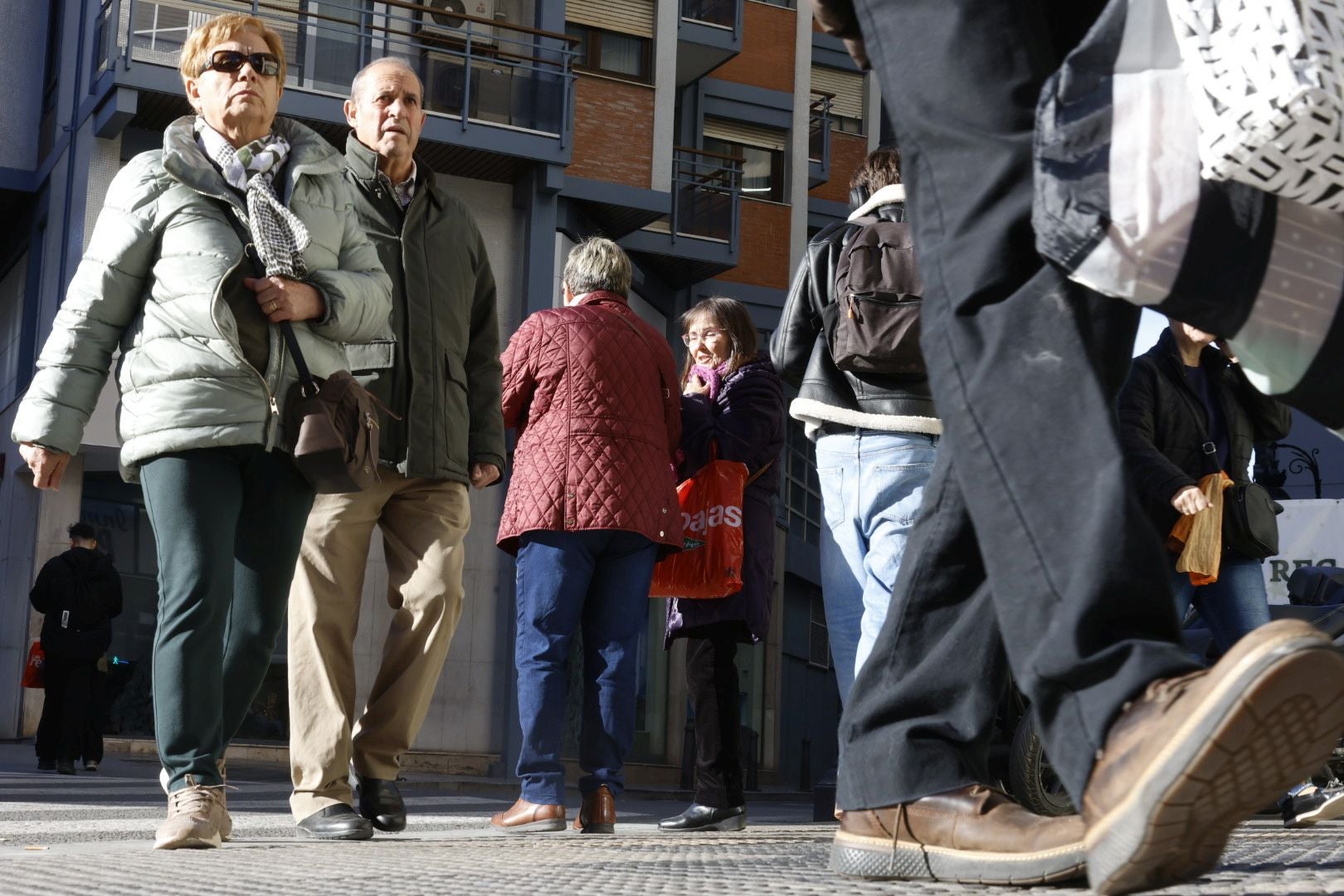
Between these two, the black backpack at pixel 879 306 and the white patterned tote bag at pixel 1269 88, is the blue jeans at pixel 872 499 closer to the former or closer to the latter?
the black backpack at pixel 879 306

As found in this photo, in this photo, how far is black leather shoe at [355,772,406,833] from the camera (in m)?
5.41

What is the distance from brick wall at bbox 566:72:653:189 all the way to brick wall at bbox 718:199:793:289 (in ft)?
13.6

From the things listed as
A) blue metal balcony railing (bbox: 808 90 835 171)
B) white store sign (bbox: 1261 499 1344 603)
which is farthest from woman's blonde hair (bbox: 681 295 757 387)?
blue metal balcony railing (bbox: 808 90 835 171)

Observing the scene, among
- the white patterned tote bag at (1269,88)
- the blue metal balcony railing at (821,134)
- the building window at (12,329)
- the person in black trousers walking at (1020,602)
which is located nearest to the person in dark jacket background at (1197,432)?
the person in black trousers walking at (1020,602)

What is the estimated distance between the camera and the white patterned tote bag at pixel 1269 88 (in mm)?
1854

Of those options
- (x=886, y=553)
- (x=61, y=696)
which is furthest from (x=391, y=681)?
(x=61, y=696)

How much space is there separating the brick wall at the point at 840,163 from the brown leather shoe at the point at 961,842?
28.5 meters

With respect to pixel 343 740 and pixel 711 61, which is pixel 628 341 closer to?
pixel 343 740

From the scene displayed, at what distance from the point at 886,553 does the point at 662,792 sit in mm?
12873

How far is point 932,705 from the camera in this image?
260 cm

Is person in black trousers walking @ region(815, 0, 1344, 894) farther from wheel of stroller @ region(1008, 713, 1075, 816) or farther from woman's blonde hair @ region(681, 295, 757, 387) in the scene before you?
woman's blonde hair @ region(681, 295, 757, 387)

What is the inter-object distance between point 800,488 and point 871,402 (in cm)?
2526

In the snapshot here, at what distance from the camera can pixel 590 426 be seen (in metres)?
6.35

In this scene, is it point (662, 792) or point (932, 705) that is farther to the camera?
point (662, 792)
